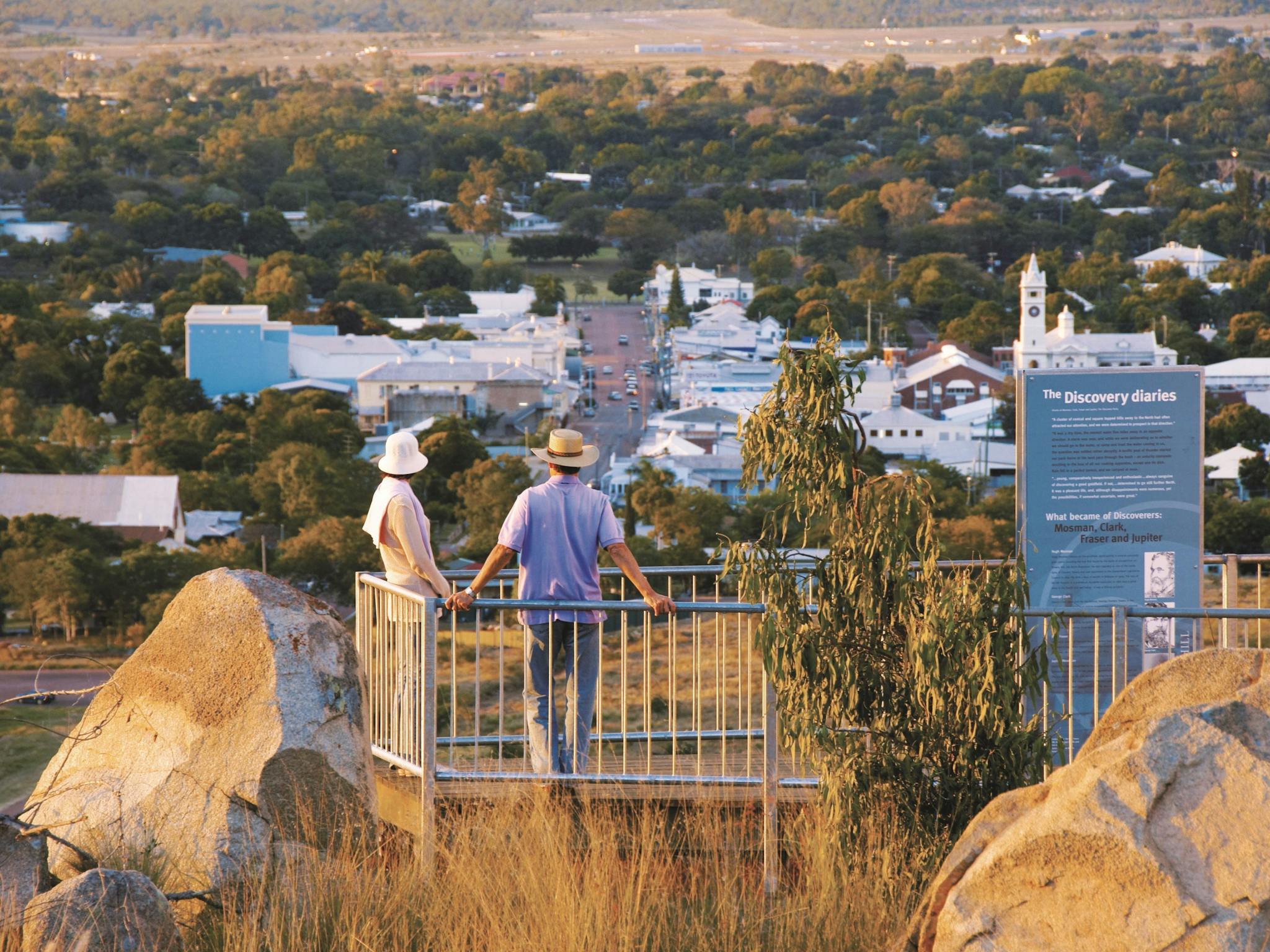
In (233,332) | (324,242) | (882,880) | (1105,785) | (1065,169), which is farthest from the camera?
(1065,169)

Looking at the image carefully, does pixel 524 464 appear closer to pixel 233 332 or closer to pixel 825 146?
pixel 233 332

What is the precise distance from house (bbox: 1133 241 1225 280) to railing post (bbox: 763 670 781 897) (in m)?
79.6

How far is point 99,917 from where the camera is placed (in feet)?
11.9

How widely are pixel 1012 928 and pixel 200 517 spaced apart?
1265 inches

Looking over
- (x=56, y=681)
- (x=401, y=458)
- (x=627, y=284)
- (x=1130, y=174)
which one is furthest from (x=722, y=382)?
(x=1130, y=174)

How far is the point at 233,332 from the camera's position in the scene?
5616cm

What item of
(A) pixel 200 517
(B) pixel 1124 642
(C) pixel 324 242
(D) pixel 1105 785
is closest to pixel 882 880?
(B) pixel 1124 642

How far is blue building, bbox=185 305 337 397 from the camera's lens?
182 feet

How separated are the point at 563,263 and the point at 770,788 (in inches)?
3452

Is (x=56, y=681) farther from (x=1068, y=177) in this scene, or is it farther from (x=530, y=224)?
(x=1068, y=177)

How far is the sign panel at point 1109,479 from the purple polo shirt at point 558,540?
3.82 feet

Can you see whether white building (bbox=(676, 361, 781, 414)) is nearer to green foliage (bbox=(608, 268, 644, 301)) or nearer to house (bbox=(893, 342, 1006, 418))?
house (bbox=(893, 342, 1006, 418))

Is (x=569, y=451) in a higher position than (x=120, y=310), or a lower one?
higher

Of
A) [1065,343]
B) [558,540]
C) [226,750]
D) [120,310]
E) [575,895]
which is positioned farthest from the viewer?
[120,310]
